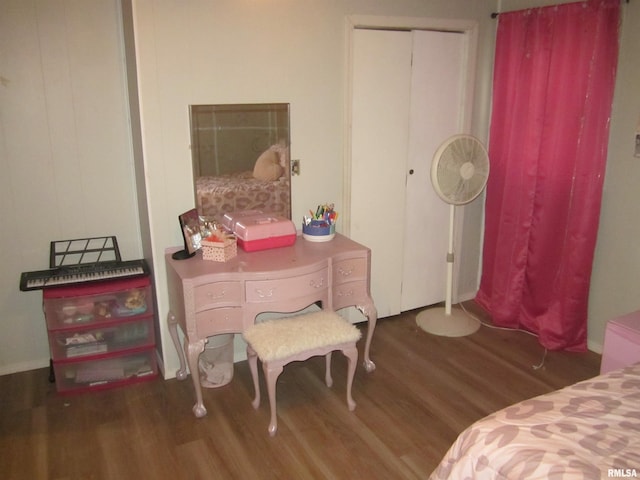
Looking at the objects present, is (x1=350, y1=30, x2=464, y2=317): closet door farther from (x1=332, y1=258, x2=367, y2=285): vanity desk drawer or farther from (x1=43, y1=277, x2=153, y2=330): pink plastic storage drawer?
(x1=43, y1=277, x2=153, y2=330): pink plastic storage drawer

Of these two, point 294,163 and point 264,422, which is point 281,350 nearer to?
point 264,422

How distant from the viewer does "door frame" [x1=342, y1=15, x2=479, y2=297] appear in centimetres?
311

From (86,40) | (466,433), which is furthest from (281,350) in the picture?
(86,40)

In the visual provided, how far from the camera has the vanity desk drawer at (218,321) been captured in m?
2.52

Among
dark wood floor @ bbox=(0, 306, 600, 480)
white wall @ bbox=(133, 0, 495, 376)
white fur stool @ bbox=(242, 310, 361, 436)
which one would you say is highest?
white wall @ bbox=(133, 0, 495, 376)

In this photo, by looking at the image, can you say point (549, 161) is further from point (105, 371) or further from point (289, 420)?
point (105, 371)

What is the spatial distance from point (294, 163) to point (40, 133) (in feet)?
4.35

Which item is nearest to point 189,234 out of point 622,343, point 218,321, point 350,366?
point 218,321

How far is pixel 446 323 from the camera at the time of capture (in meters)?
3.63

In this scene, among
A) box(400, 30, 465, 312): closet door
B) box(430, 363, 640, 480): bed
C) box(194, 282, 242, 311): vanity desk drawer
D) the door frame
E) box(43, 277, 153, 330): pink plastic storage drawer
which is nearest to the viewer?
box(430, 363, 640, 480): bed

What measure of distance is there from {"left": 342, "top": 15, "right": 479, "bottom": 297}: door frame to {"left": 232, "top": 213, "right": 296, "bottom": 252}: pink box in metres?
0.57

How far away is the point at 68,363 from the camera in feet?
9.16

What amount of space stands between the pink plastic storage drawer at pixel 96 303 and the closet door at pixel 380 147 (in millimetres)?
1339

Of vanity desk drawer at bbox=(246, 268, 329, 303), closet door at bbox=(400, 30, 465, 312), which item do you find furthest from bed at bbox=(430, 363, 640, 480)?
closet door at bbox=(400, 30, 465, 312)
